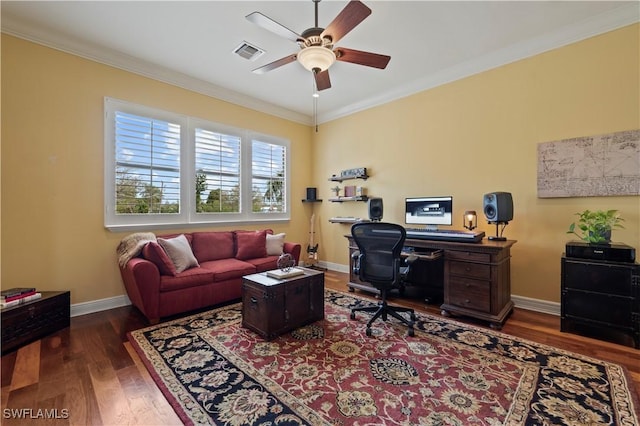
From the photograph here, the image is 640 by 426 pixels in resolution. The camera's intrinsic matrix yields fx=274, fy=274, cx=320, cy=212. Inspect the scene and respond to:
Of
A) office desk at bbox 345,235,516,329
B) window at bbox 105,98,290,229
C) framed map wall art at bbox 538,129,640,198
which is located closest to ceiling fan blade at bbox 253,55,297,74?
window at bbox 105,98,290,229

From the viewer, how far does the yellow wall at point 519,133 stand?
266cm

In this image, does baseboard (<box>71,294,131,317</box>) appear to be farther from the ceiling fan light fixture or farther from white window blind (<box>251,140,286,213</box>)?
the ceiling fan light fixture

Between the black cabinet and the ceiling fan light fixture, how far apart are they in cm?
280

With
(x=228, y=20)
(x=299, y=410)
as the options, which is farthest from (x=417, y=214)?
(x=228, y=20)

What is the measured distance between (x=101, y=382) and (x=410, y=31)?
394 cm

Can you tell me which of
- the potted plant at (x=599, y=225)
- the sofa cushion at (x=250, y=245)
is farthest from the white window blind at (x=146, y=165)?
the potted plant at (x=599, y=225)

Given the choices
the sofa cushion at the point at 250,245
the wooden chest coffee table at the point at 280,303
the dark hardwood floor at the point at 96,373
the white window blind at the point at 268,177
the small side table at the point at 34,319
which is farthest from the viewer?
the white window blind at the point at 268,177

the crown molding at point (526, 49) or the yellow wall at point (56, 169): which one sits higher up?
the crown molding at point (526, 49)

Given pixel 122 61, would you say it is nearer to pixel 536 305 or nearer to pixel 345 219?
pixel 345 219

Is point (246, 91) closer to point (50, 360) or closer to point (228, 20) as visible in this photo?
point (228, 20)

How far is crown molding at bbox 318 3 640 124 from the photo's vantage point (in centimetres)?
258

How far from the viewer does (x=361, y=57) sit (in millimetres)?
2438

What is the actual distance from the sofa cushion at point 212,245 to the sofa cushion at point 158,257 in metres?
0.68

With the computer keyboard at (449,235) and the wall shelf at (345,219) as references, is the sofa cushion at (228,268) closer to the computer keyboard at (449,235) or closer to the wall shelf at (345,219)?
the wall shelf at (345,219)
